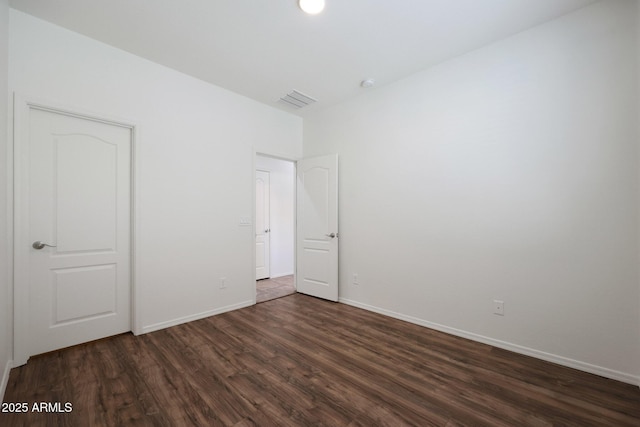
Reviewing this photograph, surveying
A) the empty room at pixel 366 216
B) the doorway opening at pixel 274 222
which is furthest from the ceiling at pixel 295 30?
the doorway opening at pixel 274 222

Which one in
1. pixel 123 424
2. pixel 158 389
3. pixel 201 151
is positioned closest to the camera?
pixel 123 424

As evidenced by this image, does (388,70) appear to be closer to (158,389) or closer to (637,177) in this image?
(637,177)

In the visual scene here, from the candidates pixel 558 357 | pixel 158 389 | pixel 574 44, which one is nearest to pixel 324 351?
pixel 158 389

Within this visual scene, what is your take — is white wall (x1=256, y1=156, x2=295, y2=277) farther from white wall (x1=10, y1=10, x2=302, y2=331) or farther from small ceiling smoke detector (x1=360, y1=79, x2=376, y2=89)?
small ceiling smoke detector (x1=360, y1=79, x2=376, y2=89)

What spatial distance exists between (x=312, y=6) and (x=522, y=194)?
2356mm

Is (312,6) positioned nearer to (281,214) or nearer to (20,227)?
(20,227)

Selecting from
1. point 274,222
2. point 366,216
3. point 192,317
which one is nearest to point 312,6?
point 366,216

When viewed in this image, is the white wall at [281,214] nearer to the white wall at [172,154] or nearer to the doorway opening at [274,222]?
the doorway opening at [274,222]

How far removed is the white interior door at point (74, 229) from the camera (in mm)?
2330

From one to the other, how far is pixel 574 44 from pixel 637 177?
3.75 ft

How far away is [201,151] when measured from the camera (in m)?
3.31

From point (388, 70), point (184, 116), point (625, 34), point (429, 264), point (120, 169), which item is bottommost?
point (429, 264)

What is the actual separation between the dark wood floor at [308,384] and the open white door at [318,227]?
1.23 metres

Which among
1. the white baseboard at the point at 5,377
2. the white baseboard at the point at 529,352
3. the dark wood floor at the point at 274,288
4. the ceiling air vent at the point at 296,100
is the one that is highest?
the ceiling air vent at the point at 296,100
